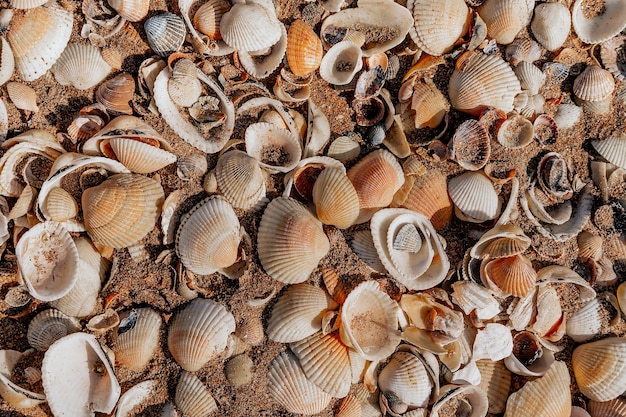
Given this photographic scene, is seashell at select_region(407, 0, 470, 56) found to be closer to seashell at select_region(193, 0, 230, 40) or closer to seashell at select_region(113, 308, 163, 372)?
seashell at select_region(193, 0, 230, 40)

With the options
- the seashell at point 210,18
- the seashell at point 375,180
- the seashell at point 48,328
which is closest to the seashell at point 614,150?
the seashell at point 375,180

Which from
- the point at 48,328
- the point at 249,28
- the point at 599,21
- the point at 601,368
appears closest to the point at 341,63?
the point at 249,28

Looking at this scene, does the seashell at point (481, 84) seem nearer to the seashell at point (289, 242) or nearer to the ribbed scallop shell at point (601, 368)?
the seashell at point (289, 242)

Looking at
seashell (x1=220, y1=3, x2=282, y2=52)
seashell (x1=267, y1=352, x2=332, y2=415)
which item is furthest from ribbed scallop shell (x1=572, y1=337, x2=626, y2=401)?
seashell (x1=220, y1=3, x2=282, y2=52)

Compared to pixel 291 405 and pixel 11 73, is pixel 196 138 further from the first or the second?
pixel 291 405

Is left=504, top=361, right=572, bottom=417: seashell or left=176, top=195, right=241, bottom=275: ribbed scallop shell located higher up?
left=176, top=195, right=241, bottom=275: ribbed scallop shell

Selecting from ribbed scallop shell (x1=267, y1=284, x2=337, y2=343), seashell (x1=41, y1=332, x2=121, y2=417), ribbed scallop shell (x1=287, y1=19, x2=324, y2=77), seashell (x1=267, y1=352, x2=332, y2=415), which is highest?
ribbed scallop shell (x1=287, y1=19, x2=324, y2=77)
